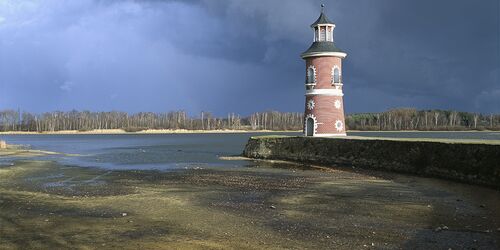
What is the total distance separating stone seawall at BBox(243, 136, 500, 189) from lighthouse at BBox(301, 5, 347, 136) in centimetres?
240

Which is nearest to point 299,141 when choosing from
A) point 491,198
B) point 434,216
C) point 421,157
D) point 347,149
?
point 347,149

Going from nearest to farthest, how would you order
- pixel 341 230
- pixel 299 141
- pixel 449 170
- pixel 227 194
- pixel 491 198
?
pixel 341 230 → pixel 491 198 → pixel 227 194 → pixel 449 170 → pixel 299 141

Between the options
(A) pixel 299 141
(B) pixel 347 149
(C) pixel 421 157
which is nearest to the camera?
(C) pixel 421 157

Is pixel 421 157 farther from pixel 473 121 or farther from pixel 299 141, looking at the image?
pixel 473 121

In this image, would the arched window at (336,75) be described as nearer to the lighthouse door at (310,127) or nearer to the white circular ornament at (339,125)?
the white circular ornament at (339,125)

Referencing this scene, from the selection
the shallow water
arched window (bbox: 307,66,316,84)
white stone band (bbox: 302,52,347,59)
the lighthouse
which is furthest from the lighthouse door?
the shallow water

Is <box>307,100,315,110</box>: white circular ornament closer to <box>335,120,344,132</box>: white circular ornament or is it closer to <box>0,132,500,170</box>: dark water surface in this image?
<box>335,120,344,132</box>: white circular ornament

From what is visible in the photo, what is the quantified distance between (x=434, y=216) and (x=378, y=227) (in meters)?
2.61

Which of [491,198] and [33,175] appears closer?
[491,198]

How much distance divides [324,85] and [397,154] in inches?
521

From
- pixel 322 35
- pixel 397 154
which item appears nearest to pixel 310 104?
pixel 322 35

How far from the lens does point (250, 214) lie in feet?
51.2

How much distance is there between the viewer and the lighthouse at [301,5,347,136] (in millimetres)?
41969

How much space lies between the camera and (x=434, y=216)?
49.0ft
